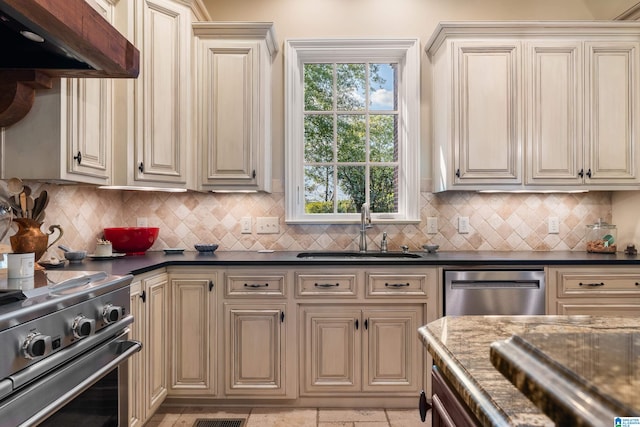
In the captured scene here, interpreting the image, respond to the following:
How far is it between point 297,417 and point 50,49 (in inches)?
88.4

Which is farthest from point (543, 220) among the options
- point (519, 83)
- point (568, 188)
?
point (519, 83)

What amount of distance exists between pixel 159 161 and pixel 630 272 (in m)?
3.01

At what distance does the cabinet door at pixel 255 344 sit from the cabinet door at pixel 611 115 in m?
2.31

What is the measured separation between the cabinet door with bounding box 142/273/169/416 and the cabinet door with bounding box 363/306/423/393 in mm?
1211

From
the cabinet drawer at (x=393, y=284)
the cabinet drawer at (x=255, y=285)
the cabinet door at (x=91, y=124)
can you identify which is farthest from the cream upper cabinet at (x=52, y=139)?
the cabinet drawer at (x=393, y=284)

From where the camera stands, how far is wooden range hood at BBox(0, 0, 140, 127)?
1191mm

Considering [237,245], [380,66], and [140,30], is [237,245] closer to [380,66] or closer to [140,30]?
[140,30]

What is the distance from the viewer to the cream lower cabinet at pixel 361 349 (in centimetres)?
245

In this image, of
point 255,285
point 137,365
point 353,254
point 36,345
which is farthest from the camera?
point 353,254

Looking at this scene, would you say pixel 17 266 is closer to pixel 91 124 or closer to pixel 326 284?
pixel 91 124

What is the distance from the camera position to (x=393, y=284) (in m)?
2.45

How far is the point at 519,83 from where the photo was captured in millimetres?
2719

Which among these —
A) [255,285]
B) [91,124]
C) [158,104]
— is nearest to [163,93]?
[158,104]

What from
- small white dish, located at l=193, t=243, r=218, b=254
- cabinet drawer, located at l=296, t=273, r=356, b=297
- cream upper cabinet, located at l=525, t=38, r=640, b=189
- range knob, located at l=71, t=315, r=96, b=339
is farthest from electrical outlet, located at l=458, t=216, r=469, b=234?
range knob, located at l=71, t=315, r=96, b=339
